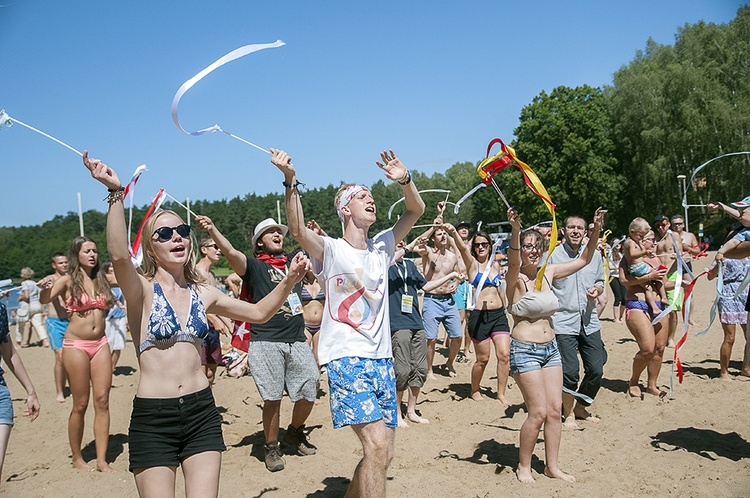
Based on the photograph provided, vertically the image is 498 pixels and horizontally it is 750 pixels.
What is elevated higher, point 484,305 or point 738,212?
point 738,212

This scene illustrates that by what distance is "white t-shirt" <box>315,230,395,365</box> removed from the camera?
3.75 metres

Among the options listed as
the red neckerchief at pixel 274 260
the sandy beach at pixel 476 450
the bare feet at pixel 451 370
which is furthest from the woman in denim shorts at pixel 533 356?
the bare feet at pixel 451 370

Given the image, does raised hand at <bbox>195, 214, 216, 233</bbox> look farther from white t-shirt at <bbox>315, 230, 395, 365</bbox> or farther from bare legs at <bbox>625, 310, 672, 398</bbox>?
bare legs at <bbox>625, 310, 672, 398</bbox>

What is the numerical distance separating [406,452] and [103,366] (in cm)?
299

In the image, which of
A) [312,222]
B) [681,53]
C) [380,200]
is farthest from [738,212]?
[380,200]

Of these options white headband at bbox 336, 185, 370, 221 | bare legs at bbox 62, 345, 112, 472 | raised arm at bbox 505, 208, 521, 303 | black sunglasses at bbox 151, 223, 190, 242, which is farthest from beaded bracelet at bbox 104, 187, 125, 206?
bare legs at bbox 62, 345, 112, 472

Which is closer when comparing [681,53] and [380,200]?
[681,53]

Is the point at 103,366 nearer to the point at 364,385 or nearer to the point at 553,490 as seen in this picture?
the point at 364,385

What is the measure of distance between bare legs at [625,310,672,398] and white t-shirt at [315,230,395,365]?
4428mm

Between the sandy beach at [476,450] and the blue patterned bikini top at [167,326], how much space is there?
7.82ft

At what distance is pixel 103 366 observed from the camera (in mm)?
5586

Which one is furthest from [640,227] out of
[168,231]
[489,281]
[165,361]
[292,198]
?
[165,361]

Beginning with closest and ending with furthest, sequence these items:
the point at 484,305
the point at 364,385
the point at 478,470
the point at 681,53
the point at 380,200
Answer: the point at 364,385, the point at 478,470, the point at 484,305, the point at 681,53, the point at 380,200

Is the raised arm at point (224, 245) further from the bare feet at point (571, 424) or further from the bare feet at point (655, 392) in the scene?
the bare feet at point (655, 392)
